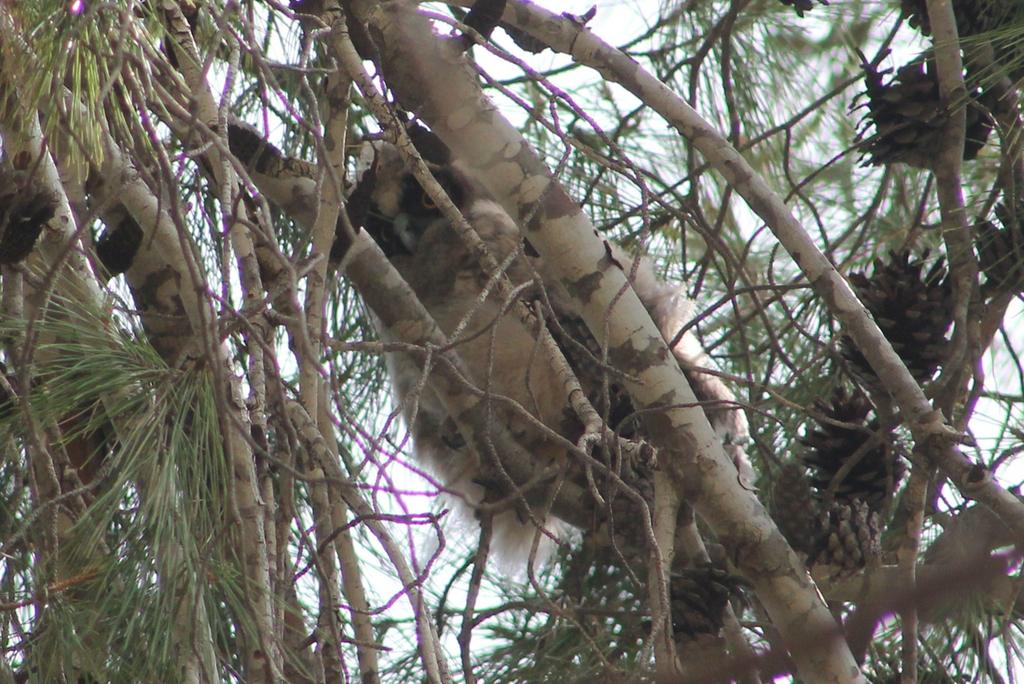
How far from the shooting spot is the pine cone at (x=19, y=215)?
5.46 feet

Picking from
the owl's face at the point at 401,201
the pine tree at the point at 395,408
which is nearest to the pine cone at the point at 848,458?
the pine tree at the point at 395,408

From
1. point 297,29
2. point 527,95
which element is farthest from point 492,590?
point 297,29

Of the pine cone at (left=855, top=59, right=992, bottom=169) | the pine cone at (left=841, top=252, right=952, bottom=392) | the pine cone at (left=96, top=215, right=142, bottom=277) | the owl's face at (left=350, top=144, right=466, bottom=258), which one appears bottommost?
the pine cone at (left=841, top=252, right=952, bottom=392)

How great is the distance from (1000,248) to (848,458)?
0.62 m

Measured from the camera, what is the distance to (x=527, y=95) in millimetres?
3674

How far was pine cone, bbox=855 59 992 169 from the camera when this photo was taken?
235 centimetres

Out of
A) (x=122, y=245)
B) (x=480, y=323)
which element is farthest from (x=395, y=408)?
(x=480, y=323)

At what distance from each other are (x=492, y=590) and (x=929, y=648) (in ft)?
5.08

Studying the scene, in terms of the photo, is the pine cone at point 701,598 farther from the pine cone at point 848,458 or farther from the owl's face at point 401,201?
the owl's face at point 401,201

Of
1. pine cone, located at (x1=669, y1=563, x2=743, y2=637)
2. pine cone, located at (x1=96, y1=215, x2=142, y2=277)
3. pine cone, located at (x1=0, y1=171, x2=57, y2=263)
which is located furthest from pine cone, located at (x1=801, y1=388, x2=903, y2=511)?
pine cone, located at (x1=0, y1=171, x2=57, y2=263)

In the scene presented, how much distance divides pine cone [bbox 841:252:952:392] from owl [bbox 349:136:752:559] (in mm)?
790

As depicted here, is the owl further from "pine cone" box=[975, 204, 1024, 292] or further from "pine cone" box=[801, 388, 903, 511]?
"pine cone" box=[975, 204, 1024, 292]

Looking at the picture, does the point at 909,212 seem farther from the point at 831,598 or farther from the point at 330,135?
the point at 330,135

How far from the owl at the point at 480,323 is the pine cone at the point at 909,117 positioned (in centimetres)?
88
